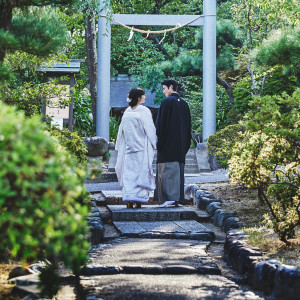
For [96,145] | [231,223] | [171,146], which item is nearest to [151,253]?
[231,223]

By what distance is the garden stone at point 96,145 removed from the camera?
49.9 feet

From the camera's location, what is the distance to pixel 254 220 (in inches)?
280

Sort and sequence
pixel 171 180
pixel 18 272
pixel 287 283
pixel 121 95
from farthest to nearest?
pixel 121 95 < pixel 171 180 < pixel 18 272 < pixel 287 283

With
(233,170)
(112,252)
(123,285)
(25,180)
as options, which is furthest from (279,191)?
(25,180)

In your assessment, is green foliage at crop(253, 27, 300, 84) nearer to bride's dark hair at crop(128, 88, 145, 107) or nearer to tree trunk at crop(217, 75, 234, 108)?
bride's dark hair at crop(128, 88, 145, 107)

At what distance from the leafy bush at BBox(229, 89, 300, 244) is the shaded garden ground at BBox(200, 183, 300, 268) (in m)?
0.17

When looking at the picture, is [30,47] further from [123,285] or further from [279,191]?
[279,191]

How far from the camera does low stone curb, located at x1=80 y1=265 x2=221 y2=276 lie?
4.69m

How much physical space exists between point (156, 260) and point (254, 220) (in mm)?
2410

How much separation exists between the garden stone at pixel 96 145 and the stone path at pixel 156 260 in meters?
7.16

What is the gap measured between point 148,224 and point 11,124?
5.46m

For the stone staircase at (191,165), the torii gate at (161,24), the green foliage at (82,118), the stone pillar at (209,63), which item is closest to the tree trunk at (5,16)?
the stone staircase at (191,165)

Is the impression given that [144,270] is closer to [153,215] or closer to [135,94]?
[153,215]

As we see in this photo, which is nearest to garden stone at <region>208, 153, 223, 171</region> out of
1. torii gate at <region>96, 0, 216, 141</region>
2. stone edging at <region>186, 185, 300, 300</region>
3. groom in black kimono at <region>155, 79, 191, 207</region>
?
torii gate at <region>96, 0, 216, 141</region>
